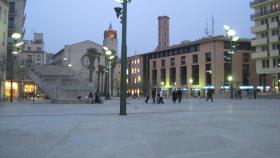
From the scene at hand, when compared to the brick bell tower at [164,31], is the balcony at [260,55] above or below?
below

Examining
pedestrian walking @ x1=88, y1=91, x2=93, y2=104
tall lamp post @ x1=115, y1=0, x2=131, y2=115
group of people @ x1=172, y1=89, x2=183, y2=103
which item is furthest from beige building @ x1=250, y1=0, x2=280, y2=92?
tall lamp post @ x1=115, y1=0, x2=131, y2=115

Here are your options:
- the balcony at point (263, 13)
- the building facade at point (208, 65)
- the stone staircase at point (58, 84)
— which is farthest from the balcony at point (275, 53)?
the stone staircase at point (58, 84)

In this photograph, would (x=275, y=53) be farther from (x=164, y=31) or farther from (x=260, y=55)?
(x=164, y=31)

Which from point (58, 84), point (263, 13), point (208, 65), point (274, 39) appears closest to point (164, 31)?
point (208, 65)

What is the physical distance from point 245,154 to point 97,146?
315 centimetres

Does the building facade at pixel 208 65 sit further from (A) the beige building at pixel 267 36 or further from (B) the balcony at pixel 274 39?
(B) the balcony at pixel 274 39

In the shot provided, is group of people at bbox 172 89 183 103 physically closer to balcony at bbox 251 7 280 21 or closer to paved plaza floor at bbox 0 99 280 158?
paved plaza floor at bbox 0 99 280 158

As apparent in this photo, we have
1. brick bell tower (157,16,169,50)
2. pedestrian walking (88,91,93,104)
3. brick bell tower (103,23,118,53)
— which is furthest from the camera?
brick bell tower (157,16,169,50)

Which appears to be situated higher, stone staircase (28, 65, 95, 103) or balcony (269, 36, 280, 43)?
balcony (269, 36, 280, 43)

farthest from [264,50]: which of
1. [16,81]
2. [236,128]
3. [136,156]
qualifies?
[136,156]

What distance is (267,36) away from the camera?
241ft

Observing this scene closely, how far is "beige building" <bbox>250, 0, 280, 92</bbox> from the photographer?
71.1 m

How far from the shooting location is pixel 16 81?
66.2 m

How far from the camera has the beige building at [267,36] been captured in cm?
7112
